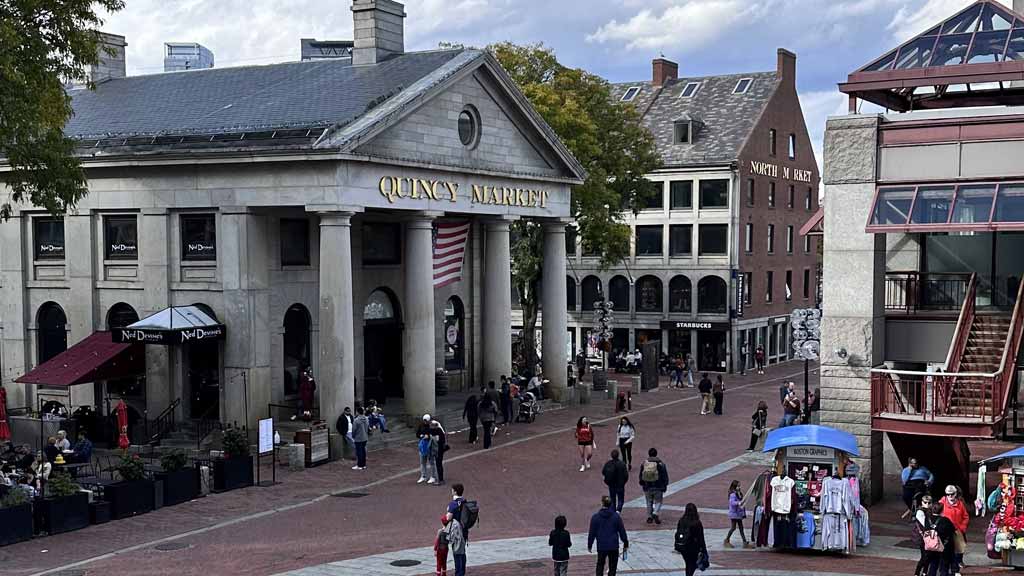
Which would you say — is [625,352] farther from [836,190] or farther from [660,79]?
[836,190]

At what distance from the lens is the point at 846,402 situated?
23750 millimetres

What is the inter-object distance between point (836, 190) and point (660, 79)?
47391 mm

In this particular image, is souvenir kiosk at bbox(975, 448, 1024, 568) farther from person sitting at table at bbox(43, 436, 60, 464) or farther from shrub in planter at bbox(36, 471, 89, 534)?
person sitting at table at bbox(43, 436, 60, 464)

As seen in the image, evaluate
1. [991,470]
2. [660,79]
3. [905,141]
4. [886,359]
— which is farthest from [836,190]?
[660,79]

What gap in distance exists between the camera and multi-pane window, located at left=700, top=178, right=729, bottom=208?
62031 mm

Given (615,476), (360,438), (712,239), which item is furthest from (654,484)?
(712,239)

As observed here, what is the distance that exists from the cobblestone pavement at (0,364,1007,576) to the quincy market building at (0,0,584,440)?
444cm

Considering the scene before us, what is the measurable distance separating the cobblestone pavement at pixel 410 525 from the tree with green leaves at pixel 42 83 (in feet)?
31.0

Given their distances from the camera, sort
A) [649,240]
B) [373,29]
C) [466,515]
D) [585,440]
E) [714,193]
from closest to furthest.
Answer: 1. [466,515]
2. [585,440]
3. [373,29]
4. [714,193]
5. [649,240]

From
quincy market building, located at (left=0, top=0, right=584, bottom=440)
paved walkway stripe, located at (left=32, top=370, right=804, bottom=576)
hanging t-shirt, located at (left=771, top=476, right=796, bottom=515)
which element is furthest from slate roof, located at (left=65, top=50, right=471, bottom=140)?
hanging t-shirt, located at (left=771, top=476, right=796, bottom=515)

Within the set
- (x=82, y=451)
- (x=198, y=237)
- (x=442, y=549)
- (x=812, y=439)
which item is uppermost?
(x=198, y=237)

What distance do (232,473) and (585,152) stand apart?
87.1 ft

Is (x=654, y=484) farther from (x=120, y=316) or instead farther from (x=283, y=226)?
(x=120, y=316)

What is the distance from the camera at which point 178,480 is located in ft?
81.8
